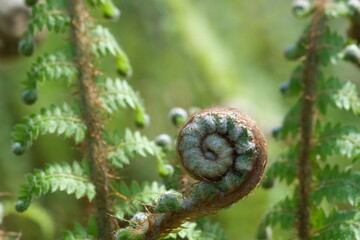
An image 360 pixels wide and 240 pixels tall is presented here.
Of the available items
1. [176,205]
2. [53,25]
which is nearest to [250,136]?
[176,205]

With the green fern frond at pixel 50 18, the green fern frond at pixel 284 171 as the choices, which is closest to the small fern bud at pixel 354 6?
the green fern frond at pixel 284 171

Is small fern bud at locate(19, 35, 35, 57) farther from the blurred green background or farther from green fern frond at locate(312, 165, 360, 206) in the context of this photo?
the blurred green background

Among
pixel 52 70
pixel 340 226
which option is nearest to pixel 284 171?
pixel 340 226

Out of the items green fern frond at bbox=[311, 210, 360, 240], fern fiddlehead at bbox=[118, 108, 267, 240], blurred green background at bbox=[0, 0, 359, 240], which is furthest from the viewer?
blurred green background at bbox=[0, 0, 359, 240]

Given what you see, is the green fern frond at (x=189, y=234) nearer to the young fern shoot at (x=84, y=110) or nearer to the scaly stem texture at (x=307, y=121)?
the young fern shoot at (x=84, y=110)

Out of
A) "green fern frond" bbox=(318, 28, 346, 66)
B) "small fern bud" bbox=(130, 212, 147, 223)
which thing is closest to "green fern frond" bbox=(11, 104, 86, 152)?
"small fern bud" bbox=(130, 212, 147, 223)

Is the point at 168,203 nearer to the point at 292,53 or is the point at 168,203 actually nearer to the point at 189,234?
the point at 189,234
